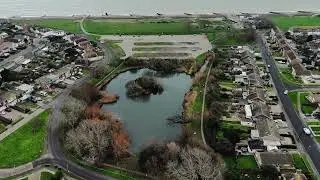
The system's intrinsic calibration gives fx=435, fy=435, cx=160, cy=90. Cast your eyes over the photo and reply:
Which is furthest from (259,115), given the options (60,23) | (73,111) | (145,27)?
(60,23)

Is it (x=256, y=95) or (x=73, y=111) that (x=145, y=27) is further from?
(x=73, y=111)

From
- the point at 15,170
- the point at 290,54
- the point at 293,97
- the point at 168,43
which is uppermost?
the point at 290,54

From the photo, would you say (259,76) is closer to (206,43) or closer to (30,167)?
(206,43)

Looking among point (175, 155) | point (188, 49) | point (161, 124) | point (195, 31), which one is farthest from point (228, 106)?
point (195, 31)

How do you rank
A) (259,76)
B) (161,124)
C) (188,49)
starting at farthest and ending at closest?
(188,49)
(259,76)
(161,124)

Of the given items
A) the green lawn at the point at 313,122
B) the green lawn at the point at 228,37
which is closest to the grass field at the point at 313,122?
the green lawn at the point at 313,122

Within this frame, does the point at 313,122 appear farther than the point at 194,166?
Yes

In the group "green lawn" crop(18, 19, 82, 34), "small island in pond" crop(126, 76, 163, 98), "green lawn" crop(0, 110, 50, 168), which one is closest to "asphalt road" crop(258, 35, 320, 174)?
"small island in pond" crop(126, 76, 163, 98)
